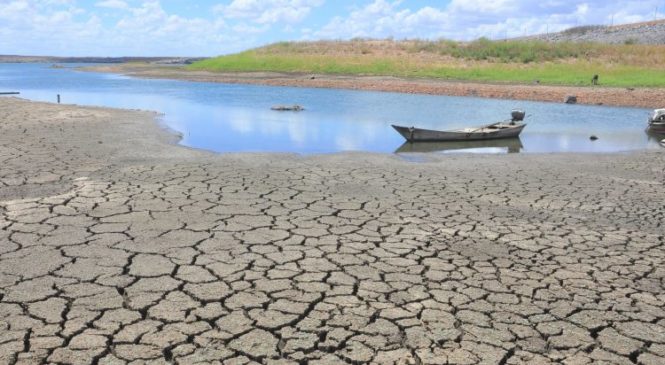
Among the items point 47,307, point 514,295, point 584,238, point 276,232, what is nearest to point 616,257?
point 584,238

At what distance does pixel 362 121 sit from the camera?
23391 mm

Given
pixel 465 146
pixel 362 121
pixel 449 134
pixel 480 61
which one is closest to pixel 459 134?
pixel 449 134

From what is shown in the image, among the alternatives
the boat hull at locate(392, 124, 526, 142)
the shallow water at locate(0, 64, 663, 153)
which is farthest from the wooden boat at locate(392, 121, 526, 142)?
the shallow water at locate(0, 64, 663, 153)

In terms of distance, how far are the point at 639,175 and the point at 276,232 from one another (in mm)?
8775

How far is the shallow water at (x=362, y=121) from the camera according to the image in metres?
16.8

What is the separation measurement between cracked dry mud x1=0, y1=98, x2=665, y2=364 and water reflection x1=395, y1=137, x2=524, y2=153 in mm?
4703

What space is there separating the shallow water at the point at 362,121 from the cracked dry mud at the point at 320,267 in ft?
17.9

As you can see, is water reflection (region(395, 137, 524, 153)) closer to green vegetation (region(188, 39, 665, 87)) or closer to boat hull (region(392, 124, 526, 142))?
boat hull (region(392, 124, 526, 142))

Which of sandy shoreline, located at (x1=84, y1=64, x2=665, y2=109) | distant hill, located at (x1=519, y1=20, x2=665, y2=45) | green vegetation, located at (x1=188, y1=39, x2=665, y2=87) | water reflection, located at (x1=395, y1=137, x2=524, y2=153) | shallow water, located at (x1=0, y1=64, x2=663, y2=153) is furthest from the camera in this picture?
distant hill, located at (x1=519, y1=20, x2=665, y2=45)

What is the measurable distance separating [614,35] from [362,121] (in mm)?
59288

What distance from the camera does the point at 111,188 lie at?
30.1 ft

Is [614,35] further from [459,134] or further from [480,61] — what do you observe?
[459,134]

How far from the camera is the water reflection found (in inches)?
629

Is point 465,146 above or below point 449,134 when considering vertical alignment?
below
